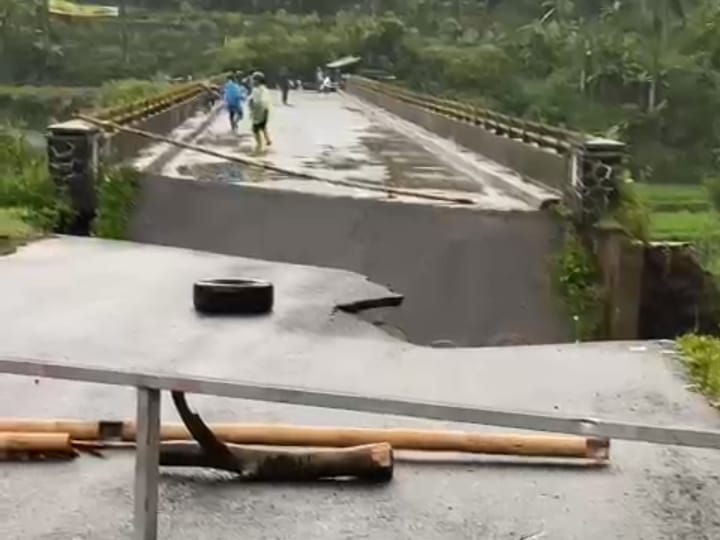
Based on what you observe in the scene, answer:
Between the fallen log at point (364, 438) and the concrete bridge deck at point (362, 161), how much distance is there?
380 inches

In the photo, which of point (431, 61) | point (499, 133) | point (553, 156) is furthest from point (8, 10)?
point (553, 156)

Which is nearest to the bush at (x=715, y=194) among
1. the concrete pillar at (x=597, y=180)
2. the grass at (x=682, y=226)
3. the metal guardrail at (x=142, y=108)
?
the grass at (x=682, y=226)

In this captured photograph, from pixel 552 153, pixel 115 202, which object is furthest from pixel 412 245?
pixel 115 202

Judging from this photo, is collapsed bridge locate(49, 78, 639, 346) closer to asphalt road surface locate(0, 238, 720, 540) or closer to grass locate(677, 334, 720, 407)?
asphalt road surface locate(0, 238, 720, 540)

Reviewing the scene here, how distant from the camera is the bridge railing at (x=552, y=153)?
1586cm

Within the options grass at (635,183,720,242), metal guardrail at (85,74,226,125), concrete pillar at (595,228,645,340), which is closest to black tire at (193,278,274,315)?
concrete pillar at (595,228,645,340)

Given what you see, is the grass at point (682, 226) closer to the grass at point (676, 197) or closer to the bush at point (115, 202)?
the grass at point (676, 197)

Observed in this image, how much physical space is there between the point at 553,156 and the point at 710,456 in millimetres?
11488

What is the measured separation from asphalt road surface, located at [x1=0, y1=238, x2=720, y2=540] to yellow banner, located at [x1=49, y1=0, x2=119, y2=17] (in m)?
58.7

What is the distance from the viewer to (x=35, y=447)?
6.30m

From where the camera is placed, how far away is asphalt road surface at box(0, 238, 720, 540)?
223 inches

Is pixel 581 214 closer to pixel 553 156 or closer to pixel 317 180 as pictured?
pixel 553 156

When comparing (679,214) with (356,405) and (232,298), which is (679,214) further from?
(356,405)

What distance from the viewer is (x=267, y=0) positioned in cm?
8275
